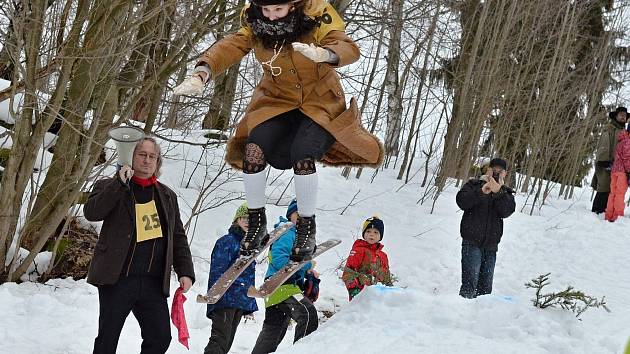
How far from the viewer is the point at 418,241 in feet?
32.7

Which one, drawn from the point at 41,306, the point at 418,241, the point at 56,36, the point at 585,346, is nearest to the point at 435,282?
the point at 418,241

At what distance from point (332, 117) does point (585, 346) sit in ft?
5.60

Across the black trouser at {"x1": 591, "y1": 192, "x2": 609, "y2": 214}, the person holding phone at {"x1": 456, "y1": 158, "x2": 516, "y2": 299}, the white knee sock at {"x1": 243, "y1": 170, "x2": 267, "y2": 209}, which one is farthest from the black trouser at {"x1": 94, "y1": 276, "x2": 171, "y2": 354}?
the black trouser at {"x1": 591, "y1": 192, "x2": 609, "y2": 214}

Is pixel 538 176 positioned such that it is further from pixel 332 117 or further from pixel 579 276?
pixel 332 117

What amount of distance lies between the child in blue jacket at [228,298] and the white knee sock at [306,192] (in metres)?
1.24

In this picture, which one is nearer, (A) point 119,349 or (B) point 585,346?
(B) point 585,346

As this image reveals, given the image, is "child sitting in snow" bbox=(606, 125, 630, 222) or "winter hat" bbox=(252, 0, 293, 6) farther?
"child sitting in snow" bbox=(606, 125, 630, 222)

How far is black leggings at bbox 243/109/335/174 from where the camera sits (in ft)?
12.1

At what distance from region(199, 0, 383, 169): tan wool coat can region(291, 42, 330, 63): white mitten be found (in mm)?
216

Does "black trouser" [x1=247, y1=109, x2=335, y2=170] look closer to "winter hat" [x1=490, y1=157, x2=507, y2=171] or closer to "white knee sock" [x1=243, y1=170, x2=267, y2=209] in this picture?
"white knee sock" [x1=243, y1=170, x2=267, y2=209]

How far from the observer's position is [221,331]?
498cm

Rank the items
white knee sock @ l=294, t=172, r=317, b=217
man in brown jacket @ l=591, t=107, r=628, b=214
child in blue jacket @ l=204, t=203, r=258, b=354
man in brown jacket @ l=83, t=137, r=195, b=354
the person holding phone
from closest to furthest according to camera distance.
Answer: white knee sock @ l=294, t=172, r=317, b=217 → man in brown jacket @ l=83, t=137, r=195, b=354 → child in blue jacket @ l=204, t=203, r=258, b=354 → the person holding phone → man in brown jacket @ l=591, t=107, r=628, b=214

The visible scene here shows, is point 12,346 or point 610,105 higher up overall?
point 610,105

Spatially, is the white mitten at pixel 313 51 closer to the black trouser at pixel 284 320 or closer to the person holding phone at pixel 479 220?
the black trouser at pixel 284 320
